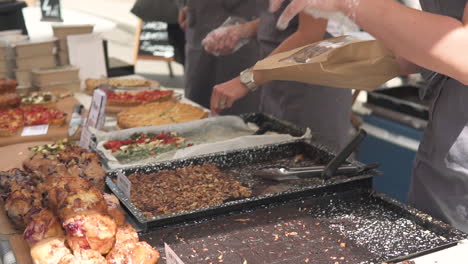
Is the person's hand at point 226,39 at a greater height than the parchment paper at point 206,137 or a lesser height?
greater

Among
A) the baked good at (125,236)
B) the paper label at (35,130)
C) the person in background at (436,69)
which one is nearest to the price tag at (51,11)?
the paper label at (35,130)

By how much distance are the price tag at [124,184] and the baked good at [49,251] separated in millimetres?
365

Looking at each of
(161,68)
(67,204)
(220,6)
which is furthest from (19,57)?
(161,68)

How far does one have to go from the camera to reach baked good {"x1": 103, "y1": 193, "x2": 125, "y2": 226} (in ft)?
5.10

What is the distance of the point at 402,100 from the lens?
3807 millimetres

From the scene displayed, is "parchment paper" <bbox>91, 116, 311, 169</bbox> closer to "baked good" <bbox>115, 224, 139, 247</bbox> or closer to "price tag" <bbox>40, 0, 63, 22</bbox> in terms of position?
"baked good" <bbox>115, 224, 139, 247</bbox>

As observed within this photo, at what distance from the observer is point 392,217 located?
5.60 feet

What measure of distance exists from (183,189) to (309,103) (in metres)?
1.09

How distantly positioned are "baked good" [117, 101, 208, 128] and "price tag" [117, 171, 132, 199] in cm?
90

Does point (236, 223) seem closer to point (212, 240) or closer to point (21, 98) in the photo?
→ point (212, 240)

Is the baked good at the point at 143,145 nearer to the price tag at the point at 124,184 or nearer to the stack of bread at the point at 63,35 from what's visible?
the price tag at the point at 124,184

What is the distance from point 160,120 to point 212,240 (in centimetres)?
128

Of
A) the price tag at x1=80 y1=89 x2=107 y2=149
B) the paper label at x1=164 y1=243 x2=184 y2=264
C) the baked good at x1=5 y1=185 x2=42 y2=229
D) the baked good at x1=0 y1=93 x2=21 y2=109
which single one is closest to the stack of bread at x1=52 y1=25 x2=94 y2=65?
the baked good at x1=0 y1=93 x2=21 y2=109

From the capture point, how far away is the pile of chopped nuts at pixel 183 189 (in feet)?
5.79
